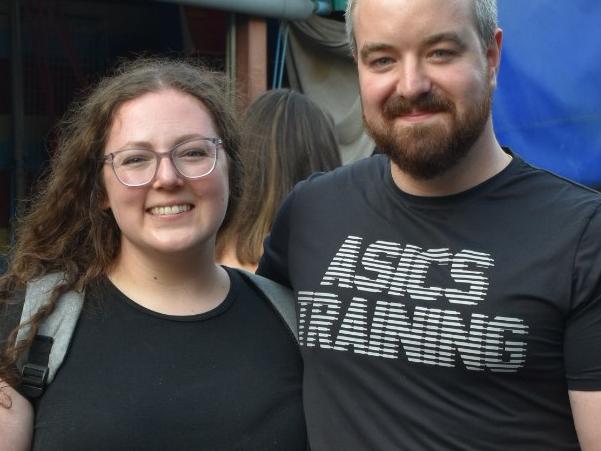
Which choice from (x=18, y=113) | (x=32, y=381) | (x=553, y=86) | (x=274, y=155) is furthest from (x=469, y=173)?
(x=18, y=113)

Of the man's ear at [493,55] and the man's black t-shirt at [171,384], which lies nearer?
the man's black t-shirt at [171,384]

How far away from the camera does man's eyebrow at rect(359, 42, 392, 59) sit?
2154 millimetres

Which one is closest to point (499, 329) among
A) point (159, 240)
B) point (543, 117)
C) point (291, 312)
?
point (291, 312)

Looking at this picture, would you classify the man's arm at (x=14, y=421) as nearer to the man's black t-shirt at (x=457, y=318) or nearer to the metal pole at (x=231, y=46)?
the man's black t-shirt at (x=457, y=318)

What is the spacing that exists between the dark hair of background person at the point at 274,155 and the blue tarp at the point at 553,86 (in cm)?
78

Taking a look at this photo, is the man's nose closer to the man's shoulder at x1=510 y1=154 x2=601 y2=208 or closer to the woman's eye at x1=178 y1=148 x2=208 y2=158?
the man's shoulder at x1=510 y1=154 x2=601 y2=208

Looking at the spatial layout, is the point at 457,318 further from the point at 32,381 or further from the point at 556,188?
the point at 32,381

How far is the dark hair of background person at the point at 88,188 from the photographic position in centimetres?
233

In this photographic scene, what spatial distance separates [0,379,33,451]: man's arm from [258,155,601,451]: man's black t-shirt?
0.66m

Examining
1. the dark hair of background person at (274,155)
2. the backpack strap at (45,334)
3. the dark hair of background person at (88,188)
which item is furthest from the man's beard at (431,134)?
the dark hair of background person at (274,155)

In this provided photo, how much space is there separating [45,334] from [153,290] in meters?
0.30

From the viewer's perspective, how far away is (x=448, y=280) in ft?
6.95

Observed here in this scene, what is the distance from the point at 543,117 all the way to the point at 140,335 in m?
2.17

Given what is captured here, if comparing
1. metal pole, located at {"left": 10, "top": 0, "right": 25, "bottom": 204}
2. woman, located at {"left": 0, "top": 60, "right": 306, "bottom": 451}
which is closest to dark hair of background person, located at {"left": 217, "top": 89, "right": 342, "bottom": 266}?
woman, located at {"left": 0, "top": 60, "right": 306, "bottom": 451}
